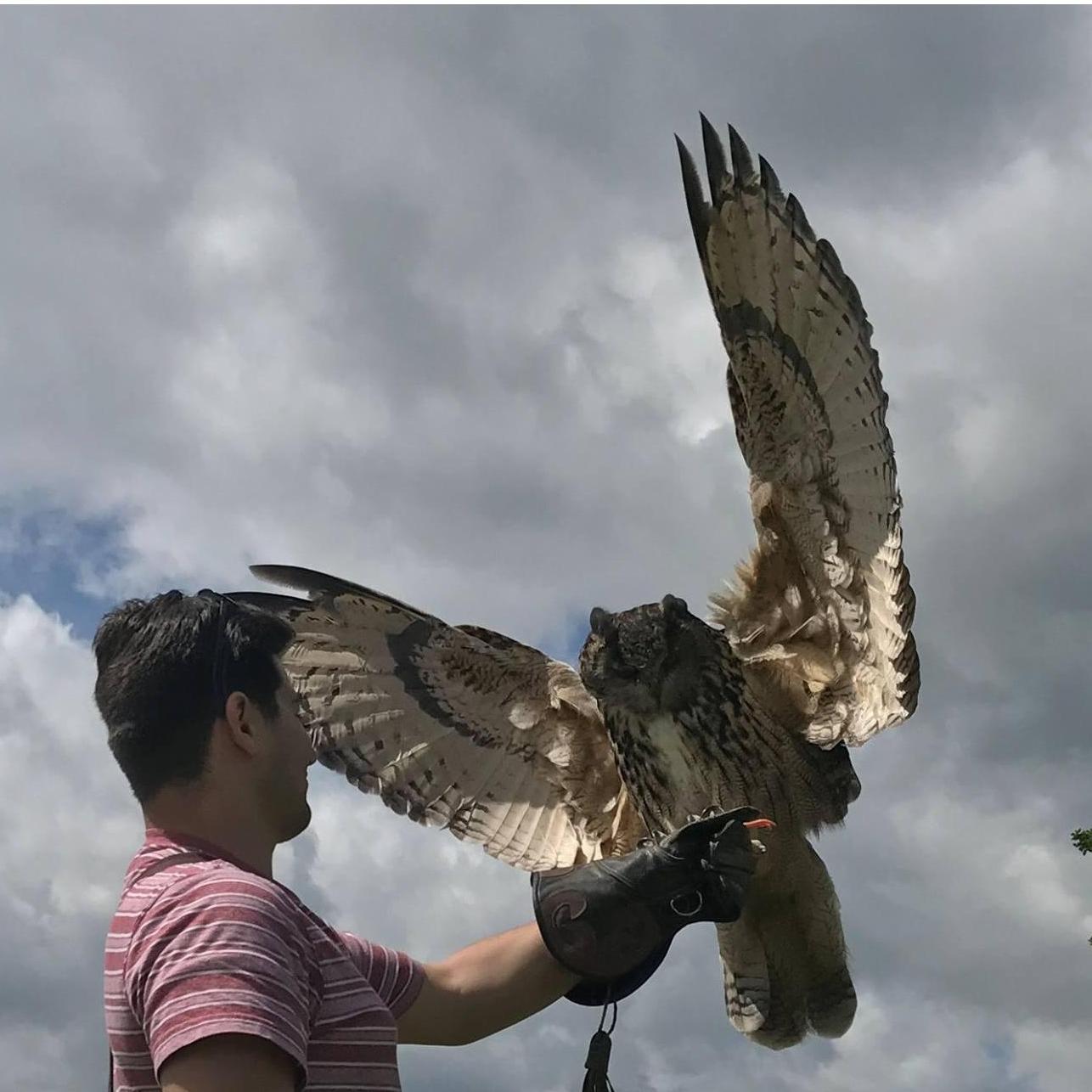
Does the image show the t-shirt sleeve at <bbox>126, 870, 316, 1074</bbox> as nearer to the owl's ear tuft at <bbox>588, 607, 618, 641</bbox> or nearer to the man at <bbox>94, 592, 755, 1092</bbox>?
the man at <bbox>94, 592, 755, 1092</bbox>

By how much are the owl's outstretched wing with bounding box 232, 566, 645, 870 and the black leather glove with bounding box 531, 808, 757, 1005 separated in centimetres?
231

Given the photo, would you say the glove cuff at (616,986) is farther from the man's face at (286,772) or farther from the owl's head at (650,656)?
the owl's head at (650,656)

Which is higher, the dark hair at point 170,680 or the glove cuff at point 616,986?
the dark hair at point 170,680

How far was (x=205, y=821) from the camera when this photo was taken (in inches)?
66.4

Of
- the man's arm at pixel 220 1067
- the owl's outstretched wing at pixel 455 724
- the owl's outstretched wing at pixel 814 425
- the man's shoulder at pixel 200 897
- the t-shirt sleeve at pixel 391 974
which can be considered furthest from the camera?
the owl's outstretched wing at pixel 455 724

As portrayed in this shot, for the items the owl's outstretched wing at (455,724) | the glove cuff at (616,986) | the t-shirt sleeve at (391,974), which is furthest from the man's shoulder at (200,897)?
the owl's outstretched wing at (455,724)

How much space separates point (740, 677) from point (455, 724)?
1.30 meters

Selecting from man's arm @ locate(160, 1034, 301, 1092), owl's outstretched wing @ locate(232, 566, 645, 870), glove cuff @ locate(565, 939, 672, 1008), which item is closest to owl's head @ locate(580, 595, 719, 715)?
owl's outstretched wing @ locate(232, 566, 645, 870)

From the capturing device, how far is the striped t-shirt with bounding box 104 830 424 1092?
1.35 m

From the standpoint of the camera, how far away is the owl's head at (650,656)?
4.43 m

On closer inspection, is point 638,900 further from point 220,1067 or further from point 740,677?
point 740,677

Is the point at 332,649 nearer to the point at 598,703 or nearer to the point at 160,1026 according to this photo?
the point at 598,703

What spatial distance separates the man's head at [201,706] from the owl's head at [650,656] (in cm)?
267

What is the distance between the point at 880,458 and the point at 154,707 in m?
2.84
